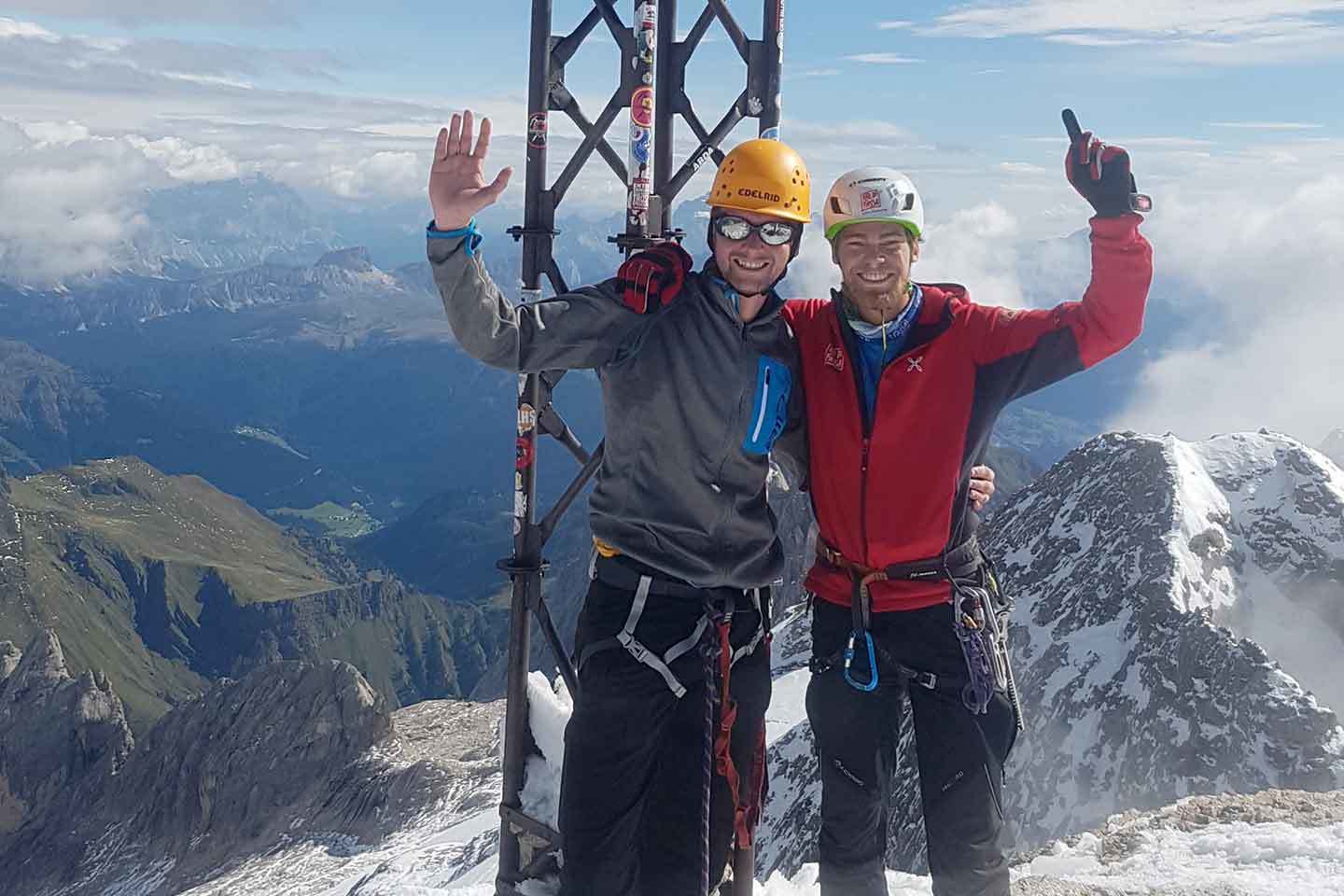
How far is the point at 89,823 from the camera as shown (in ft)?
319

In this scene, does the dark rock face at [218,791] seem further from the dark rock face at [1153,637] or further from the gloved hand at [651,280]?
the gloved hand at [651,280]

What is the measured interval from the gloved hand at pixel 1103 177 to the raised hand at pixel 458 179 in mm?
4277

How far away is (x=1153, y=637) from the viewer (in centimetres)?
6531

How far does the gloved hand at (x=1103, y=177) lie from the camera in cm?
729

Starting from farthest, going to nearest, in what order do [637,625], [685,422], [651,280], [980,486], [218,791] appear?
[218,791], [980,486], [637,625], [685,422], [651,280]

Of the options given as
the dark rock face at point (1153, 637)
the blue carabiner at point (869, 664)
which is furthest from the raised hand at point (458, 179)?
the dark rock face at point (1153, 637)

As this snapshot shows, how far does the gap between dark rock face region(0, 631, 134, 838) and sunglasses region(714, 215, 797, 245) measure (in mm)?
116487

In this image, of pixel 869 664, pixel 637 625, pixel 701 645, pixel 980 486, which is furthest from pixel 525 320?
pixel 980 486

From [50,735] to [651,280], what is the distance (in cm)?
12737

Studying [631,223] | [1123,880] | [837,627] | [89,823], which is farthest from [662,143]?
[89,823]

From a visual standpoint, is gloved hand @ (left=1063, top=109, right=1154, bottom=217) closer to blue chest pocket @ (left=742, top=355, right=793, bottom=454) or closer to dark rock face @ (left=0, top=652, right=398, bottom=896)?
blue chest pocket @ (left=742, top=355, right=793, bottom=454)

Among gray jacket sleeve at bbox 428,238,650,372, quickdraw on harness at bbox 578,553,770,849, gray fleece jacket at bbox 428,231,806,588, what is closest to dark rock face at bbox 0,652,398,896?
quickdraw on harness at bbox 578,553,770,849

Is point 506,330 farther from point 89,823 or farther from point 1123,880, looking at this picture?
point 89,823

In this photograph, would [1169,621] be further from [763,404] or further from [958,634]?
[763,404]
